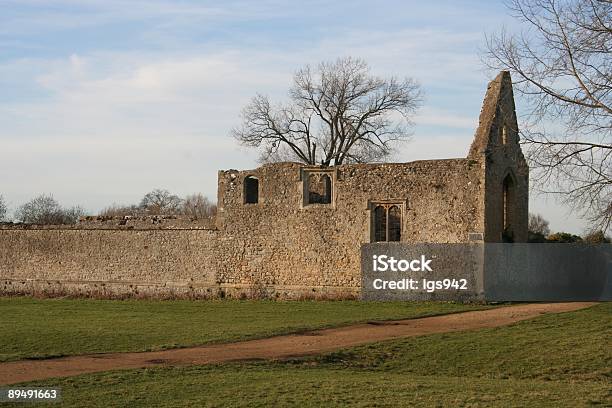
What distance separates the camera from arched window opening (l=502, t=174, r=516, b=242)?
94.7 feet

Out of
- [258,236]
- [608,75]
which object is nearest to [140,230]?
[258,236]

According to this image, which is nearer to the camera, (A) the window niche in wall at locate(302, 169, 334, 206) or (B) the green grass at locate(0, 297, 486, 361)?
(B) the green grass at locate(0, 297, 486, 361)

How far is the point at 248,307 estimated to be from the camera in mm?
27312

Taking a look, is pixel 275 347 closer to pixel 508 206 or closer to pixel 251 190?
pixel 251 190

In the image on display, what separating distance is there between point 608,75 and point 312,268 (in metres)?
14.0

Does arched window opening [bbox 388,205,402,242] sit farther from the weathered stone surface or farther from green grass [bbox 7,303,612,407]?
green grass [bbox 7,303,612,407]

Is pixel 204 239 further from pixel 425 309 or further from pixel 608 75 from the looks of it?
pixel 608 75

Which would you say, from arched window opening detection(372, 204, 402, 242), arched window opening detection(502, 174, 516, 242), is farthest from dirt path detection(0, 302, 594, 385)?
arched window opening detection(372, 204, 402, 242)

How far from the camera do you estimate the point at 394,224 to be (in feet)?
92.9

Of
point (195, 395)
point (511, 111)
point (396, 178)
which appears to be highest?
point (511, 111)

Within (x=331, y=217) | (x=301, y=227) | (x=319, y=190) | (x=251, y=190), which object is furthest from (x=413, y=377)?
(x=251, y=190)

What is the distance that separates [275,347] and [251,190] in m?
12.6

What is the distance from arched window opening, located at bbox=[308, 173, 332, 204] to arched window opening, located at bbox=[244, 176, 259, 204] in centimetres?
194

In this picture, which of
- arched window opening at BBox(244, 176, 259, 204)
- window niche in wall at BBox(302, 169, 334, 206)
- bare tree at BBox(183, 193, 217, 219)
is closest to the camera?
window niche in wall at BBox(302, 169, 334, 206)
